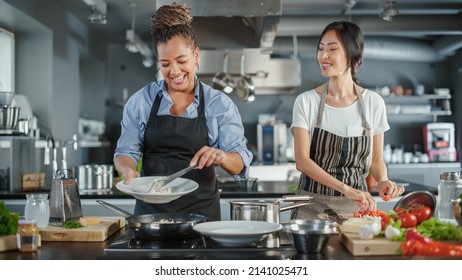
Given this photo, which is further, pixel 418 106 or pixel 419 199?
pixel 418 106

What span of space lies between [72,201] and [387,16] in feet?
12.9

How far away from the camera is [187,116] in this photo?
234 cm

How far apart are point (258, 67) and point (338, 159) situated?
424 centimetres

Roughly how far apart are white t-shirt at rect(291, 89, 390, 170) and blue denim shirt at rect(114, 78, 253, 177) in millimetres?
307

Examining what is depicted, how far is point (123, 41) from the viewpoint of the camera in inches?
335

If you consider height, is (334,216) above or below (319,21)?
below

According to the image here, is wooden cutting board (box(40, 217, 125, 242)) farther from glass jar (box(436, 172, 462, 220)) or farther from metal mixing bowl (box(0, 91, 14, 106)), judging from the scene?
metal mixing bowl (box(0, 91, 14, 106))

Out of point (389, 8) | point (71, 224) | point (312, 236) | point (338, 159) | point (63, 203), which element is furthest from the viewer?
point (389, 8)

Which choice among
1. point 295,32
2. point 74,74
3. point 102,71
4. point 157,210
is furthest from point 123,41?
point 157,210

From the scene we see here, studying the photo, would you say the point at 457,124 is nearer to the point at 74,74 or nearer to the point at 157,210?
the point at 74,74

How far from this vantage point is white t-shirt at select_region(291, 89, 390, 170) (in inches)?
97.6

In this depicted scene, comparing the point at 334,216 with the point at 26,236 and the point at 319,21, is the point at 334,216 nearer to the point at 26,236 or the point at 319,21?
the point at 26,236

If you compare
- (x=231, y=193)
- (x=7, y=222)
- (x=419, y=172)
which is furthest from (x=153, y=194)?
(x=419, y=172)
